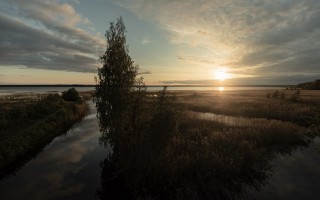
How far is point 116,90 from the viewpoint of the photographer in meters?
19.1

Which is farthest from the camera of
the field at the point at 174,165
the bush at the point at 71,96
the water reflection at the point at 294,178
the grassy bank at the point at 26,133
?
the bush at the point at 71,96

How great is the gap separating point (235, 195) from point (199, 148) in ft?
18.1

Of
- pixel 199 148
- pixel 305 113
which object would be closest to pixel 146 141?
pixel 199 148

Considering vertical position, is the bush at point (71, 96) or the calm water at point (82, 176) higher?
the bush at point (71, 96)

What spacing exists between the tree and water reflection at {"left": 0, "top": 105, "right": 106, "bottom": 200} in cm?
280

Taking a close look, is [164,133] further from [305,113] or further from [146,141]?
[305,113]

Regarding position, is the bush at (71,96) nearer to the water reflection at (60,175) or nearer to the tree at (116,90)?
the water reflection at (60,175)

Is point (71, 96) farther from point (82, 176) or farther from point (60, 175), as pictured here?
point (82, 176)

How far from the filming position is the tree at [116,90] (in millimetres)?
18906

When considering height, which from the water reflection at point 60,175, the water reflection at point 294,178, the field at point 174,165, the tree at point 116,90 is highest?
the tree at point 116,90

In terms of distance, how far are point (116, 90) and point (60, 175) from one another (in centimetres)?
705

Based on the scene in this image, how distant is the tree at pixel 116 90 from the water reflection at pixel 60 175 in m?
2.80

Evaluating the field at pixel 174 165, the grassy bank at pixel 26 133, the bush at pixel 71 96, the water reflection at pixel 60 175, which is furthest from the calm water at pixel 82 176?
the bush at pixel 71 96

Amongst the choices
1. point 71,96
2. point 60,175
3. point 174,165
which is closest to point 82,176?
point 60,175
